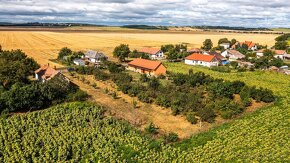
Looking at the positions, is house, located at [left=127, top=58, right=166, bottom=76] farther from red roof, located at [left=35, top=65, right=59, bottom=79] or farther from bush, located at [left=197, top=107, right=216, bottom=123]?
bush, located at [left=197, top=107, right=216, bottom=123]

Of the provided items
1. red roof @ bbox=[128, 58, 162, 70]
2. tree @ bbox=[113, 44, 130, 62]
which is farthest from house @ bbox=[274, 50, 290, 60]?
red roof @ bbox=[128, 58, 162, 70]

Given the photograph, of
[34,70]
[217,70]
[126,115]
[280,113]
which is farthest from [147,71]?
[280,113]

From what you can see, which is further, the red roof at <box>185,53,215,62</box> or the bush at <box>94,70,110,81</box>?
the red roof at <box>185,53,215,62</box>

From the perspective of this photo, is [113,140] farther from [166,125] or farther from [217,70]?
[217,70]

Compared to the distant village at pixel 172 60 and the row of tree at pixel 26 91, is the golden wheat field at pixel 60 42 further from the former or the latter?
the row of tree at pixel 26 91

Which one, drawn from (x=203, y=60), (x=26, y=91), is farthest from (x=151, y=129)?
(x=203, y=60)

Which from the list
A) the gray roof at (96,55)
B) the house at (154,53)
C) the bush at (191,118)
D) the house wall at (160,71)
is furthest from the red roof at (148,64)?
the bush at (191,118)
